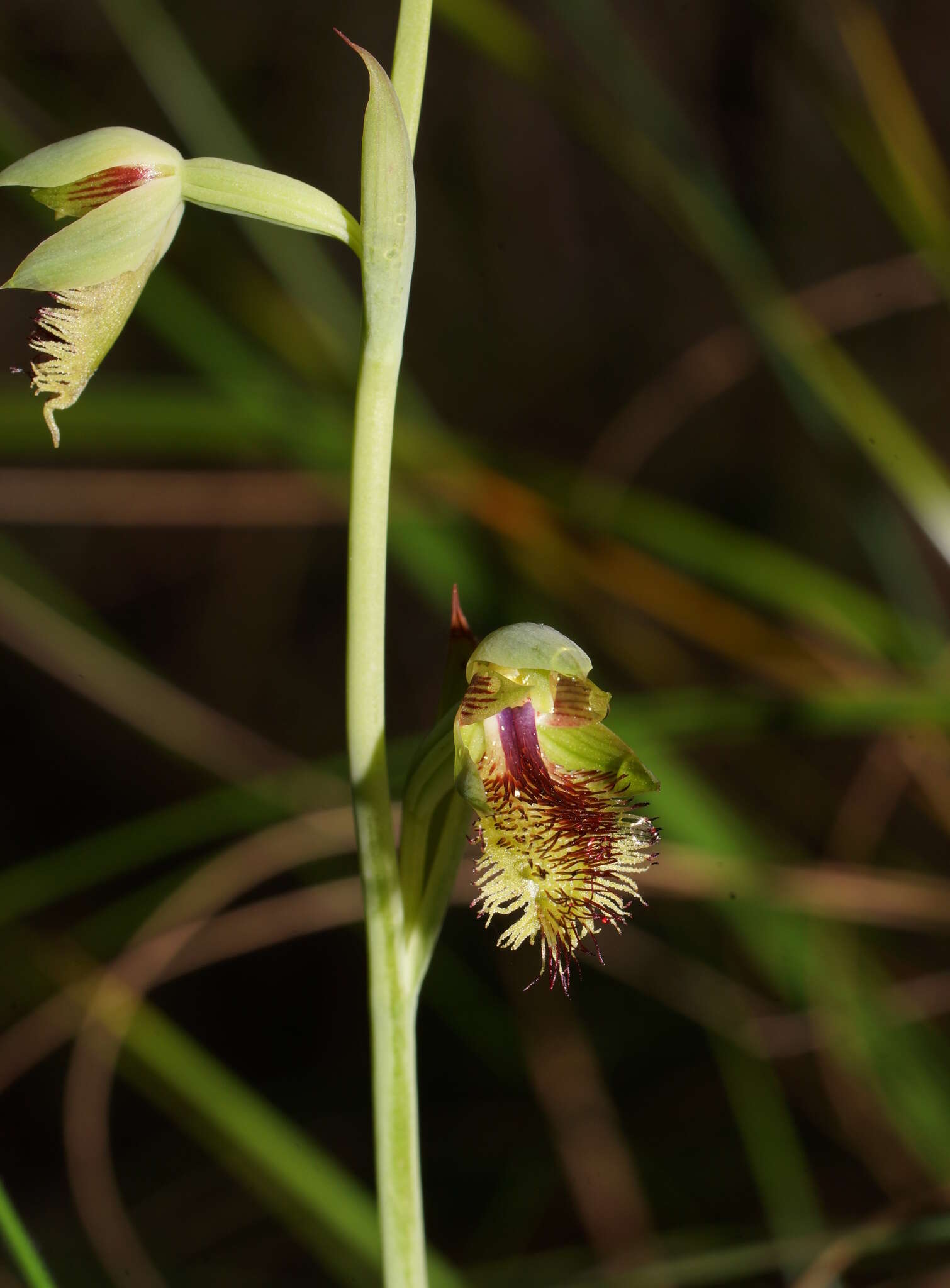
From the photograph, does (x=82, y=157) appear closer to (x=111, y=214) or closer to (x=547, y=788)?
(x=111, y=214)

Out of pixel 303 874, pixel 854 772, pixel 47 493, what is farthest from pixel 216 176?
pixel 854 772

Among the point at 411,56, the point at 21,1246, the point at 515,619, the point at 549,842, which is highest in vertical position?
the point at 515,619

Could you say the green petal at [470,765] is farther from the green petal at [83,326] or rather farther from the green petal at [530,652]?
the green petal at [83,326]

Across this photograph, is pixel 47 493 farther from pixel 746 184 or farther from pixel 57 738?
pixel 746 184

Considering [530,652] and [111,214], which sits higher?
[111,214]

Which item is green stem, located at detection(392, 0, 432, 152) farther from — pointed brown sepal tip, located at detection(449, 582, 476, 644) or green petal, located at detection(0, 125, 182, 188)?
pointed brown sepal tip, located at detection(449, 582, 476, 644)

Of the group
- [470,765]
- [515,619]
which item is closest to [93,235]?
[470,765]

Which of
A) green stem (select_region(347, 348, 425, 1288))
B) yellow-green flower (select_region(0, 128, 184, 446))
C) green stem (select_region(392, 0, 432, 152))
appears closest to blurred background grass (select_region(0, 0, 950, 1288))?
green stem (select_region(347, 348, 425, 1288))
